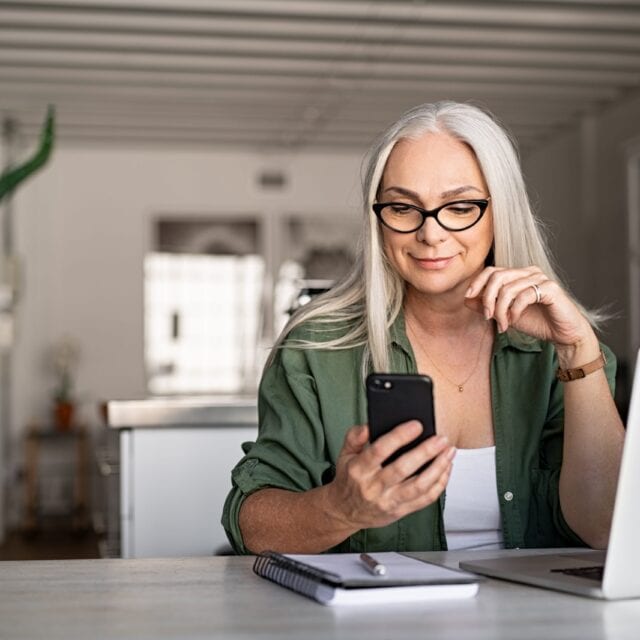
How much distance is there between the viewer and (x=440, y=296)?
6.67 feet

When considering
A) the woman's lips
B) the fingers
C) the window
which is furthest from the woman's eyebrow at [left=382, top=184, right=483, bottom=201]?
the window

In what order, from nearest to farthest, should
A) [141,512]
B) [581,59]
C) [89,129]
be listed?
[141,512] → [581,59] → [89,129]

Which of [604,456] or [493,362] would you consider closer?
[604,456]

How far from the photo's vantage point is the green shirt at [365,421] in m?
1.87

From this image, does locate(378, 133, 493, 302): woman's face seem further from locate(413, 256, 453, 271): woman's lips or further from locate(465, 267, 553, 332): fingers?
locate(465, 267, 553, 332): fingers

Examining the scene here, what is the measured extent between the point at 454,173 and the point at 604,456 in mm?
538

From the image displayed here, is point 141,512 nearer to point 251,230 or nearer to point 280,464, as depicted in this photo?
point 280,464

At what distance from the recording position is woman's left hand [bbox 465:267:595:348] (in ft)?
5.62

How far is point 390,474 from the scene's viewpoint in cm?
133

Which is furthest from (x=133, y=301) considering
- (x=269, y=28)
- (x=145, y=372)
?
(x=269, y=28)

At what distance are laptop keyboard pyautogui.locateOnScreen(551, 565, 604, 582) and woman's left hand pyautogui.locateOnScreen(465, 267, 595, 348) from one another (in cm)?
41

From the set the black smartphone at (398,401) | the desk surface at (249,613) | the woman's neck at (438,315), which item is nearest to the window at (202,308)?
the woman's neck at (438,315)

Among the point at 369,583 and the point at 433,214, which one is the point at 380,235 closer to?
the point at 433,214

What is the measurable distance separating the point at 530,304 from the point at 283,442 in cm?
46
